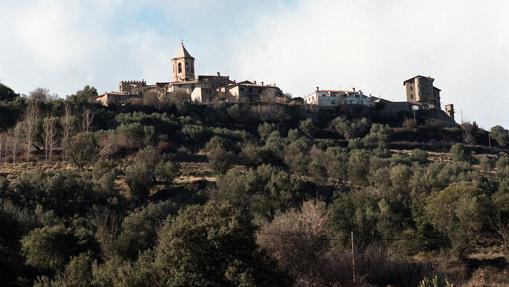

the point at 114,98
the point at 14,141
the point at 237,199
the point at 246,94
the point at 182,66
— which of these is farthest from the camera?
the point at 182,66

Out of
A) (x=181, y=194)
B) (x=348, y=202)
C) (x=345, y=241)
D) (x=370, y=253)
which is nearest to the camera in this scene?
(x=370, y=253)

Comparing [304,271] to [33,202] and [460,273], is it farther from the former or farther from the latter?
[33,202]

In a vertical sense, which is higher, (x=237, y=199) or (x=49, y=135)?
(x=49, y=135)

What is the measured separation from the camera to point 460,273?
32.5m

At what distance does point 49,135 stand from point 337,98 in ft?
143

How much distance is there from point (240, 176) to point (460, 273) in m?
18.0

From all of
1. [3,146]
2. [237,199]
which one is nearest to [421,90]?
[237,199]

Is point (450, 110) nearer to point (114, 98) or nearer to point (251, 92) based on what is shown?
point (251, 92)

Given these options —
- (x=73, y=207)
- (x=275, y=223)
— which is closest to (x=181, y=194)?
(x=73, y=207)

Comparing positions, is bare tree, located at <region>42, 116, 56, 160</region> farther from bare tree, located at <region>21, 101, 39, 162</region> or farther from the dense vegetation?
bare tree, located at <region>21, 101, 39, 162</region>

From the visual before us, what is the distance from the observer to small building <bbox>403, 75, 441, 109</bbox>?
96.8 m

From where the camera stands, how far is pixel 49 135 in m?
57.0

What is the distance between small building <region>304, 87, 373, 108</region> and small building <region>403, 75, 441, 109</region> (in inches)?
417

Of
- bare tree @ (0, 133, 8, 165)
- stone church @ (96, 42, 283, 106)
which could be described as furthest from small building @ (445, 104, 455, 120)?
bare tree @ (0, 133, 8, 165)
